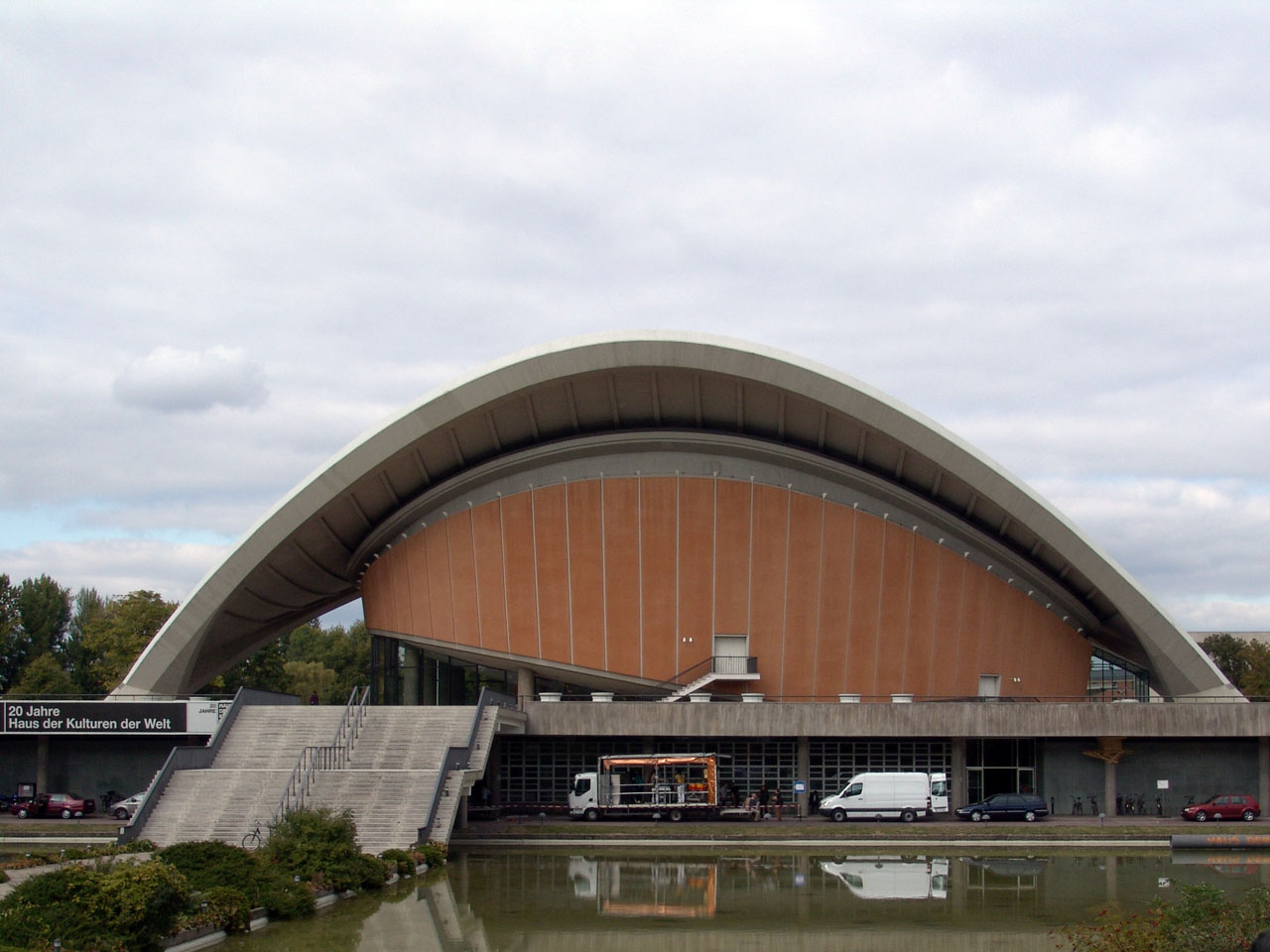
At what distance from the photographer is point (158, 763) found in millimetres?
46031

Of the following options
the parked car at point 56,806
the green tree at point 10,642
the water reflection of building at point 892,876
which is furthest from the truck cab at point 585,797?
the green tree at point 10,642

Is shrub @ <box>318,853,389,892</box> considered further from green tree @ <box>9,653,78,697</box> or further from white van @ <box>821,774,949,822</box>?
green tree @ <box>9,653,78,697</box>

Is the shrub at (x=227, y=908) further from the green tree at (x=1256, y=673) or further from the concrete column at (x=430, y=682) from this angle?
the green tree at (x=1256, y=673)

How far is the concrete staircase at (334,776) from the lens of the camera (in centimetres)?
3272

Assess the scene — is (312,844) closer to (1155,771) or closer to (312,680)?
(1155,771)

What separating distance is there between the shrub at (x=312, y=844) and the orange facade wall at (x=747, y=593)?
20549mm

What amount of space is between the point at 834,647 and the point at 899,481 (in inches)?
258

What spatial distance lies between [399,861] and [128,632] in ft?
172

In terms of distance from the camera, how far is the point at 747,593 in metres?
47.2

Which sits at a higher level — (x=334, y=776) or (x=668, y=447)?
(x=668, y=447)

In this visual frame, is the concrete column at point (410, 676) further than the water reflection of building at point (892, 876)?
Yes

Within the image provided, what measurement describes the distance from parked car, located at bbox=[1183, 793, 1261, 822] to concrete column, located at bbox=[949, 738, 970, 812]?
6853 millimetres

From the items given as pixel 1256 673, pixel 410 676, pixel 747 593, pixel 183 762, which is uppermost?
pixel 747 593

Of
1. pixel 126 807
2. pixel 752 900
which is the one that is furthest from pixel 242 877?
pixel 126 807
